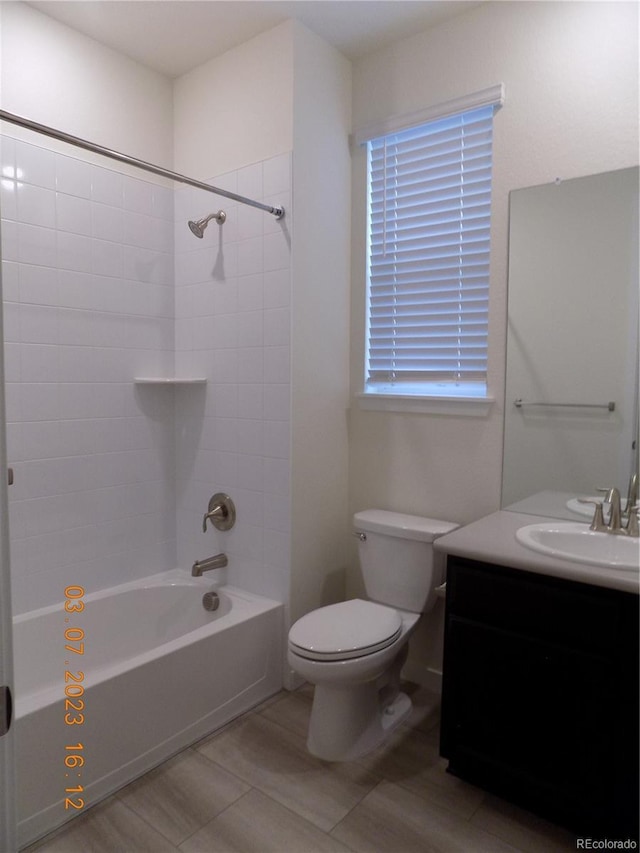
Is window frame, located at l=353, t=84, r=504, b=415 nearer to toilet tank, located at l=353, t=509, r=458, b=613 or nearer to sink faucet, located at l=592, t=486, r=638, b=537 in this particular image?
toilet tank, located at l=353, t=509, r=458, b=613

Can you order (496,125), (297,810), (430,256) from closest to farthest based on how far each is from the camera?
(297,810) < (496,125) < (430,256)

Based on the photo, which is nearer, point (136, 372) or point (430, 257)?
point (430, 257)

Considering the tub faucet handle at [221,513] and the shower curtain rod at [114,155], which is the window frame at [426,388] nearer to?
the shower curtain rod at [114,155]

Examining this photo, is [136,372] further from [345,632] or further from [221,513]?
[345,632]

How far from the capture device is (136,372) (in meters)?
2.70

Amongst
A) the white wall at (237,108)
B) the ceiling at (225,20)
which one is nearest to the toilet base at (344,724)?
the white wall at (237,108)

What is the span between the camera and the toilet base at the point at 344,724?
2049mm

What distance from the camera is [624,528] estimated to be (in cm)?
186

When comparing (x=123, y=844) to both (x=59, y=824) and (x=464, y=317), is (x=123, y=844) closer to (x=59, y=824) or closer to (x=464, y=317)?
(x=59, y=824)

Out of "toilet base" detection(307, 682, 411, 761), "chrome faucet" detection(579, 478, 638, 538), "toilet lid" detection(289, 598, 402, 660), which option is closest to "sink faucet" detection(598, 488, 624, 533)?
"chrome faucet" detection(579, 478, 638, 538)

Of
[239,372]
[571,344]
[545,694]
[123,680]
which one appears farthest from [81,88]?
[545,694]

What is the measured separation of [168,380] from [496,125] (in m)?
1.69

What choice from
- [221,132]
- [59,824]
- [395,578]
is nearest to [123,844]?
[59,824]

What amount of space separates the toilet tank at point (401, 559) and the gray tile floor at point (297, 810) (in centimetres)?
52
